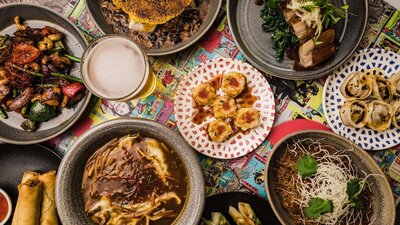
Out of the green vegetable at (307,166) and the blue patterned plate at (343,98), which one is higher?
the blue patterned plate at (343,98)

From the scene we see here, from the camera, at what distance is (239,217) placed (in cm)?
248

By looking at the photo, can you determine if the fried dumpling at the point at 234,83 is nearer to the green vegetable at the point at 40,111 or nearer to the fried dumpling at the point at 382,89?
the fried dumpling at the point at 382,89

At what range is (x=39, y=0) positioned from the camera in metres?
2.83

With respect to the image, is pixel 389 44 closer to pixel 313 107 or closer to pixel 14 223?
pixel 313 107

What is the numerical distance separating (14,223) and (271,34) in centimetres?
197

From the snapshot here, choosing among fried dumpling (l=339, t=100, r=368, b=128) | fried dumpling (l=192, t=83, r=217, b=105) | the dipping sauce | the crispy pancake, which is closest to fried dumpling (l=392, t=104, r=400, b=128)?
fried dumpling (l=339, t=100, r=368, b=128)

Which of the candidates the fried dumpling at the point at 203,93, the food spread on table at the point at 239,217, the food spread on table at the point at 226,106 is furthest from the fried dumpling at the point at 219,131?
the food spread on table at the point at 239,217

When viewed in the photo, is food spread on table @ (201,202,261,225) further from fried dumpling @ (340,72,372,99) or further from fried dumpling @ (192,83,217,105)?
fried dumpling @ (340,72,372,99)

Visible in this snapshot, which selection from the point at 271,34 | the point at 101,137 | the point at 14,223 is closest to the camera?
the point at 101,137

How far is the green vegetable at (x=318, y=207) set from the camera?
244 centimetres

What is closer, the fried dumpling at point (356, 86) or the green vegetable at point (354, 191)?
the green vegetable at point (354, 191)

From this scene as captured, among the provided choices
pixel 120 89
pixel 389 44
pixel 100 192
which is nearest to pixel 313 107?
pixel 389 44

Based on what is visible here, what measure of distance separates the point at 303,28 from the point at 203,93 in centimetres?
72

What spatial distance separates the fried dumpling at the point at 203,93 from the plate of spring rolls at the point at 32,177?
3.11 feet
